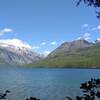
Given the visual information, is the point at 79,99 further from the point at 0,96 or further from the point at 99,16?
the point at 0,96

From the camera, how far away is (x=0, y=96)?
53.8ft

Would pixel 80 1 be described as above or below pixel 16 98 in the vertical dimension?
above

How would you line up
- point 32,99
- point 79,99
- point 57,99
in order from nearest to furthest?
point 79,99 < point 32,99 < point 57,99

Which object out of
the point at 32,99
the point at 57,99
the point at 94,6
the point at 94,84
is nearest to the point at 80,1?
the point at 94,6

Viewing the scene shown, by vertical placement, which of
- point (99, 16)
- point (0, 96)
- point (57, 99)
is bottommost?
point (57, 99)

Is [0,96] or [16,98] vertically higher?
[0,96]

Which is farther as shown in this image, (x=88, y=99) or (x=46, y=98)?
(x=46, y=98)

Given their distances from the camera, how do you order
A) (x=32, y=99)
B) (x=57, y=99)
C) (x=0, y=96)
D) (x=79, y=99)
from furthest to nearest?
(x=57, y=99), (x=0, y=96), (x=32, y=99), (x=79, y=99)

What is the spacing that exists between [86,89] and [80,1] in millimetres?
3509

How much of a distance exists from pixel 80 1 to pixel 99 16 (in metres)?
0.99

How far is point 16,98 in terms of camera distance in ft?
244

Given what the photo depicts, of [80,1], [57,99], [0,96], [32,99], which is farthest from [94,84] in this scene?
[57,99]

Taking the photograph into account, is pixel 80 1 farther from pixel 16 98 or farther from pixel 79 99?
pixel 16 98

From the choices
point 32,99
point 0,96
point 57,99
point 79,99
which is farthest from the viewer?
point 57,99
